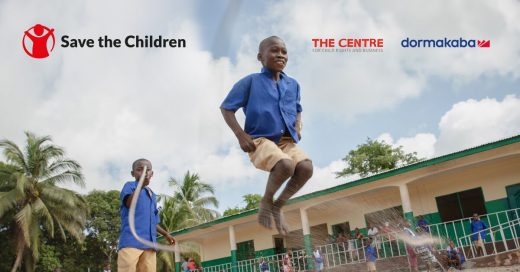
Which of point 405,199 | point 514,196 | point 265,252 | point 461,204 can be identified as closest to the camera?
point 514,196

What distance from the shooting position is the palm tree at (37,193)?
24.5 meters

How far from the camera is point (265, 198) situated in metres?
3.02

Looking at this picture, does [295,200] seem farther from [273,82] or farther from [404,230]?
[404,230]

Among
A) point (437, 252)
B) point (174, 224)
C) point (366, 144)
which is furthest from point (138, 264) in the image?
point (366, 144)

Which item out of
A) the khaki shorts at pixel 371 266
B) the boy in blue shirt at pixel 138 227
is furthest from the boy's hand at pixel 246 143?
the khaki shorts at pixel 371 266

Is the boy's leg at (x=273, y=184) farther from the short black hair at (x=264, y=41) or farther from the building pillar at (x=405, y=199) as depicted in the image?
the building pillar at (x=405, y=199)

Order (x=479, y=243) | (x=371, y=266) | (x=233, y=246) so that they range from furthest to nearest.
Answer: (x=233, y=246)
(x=479, y=243)
(x=371, y=266)

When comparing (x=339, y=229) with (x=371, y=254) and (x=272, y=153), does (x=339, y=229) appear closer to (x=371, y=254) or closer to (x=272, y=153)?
(x=371, y=254)

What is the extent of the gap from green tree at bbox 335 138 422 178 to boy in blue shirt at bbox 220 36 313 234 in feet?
102

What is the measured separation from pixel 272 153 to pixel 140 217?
2441 millimetres

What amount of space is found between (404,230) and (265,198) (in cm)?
605

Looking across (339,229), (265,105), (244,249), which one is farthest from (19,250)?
(265,105)

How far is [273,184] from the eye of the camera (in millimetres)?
2918

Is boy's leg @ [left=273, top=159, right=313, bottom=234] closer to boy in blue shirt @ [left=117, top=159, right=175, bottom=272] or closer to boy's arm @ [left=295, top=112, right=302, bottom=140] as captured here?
boy's arm @ [left=295, top=112, right=302, bottom=140]
